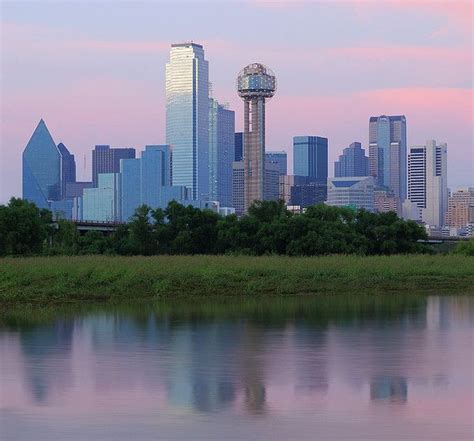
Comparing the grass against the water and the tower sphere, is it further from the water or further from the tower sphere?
the tower sphere

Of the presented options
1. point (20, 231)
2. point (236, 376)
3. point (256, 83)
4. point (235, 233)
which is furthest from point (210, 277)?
point (256, 83)

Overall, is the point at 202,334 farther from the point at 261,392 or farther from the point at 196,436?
the point at 196,436

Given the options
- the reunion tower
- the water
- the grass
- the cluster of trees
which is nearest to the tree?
the cluster of trees

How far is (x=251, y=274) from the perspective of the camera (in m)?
32.4

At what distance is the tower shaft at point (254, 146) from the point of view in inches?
7308

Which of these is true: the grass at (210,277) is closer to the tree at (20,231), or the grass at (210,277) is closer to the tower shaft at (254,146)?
the tree at (20,231)

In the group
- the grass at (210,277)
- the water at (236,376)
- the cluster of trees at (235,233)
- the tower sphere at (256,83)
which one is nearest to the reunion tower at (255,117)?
the tower sphere at (256,83)

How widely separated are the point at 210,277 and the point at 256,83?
154811 millimetres

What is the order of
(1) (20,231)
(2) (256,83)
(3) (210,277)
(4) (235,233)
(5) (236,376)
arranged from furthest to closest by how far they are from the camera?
(2) (256,83) → (4) (235,233) → (1) (20,231) → (3) (210,277) → (5) (236,376)

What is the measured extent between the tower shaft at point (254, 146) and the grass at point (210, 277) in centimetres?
14762

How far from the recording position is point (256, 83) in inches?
7229

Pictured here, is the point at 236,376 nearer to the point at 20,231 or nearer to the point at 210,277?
the point at 210,277

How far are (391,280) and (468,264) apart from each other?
20.7 ft

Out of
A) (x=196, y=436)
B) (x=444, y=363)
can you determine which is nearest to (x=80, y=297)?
(x=444, y=363)
